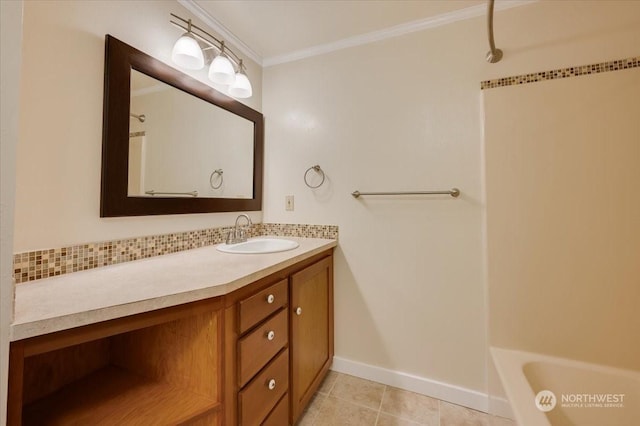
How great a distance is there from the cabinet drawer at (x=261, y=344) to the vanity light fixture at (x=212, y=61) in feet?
4.42

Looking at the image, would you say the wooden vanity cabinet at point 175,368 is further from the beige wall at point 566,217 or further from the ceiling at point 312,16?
the ceiling at point 312,16

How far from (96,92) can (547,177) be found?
211 centimetres

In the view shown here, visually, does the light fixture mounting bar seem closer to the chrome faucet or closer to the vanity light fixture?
the vanity light fixture

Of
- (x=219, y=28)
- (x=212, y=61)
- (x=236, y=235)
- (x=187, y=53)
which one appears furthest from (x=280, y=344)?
(x=219, y=28)

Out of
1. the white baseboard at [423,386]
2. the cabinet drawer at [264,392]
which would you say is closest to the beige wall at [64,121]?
the cabinet drawer at [264,392]

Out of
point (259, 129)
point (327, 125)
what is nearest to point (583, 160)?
point (327, 125)

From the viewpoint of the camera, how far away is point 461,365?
1.46 m

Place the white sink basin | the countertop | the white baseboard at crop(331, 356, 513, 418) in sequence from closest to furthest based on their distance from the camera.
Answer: the countertop
the white baseboard at crop(331, 356, 513, 418)
the white sink basin

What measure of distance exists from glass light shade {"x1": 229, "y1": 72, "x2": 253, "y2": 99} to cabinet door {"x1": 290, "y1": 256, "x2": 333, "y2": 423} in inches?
47.1

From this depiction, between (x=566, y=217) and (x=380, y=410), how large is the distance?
4.61 feet

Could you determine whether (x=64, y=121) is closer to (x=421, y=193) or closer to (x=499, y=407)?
(x=421, y=193)

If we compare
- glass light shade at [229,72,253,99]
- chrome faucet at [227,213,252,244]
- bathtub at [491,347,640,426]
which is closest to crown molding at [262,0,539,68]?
glass light shade at [229,72,253,99]

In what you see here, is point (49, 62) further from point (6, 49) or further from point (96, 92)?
point (6, 49)

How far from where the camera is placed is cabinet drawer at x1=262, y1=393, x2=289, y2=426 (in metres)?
1.04
